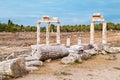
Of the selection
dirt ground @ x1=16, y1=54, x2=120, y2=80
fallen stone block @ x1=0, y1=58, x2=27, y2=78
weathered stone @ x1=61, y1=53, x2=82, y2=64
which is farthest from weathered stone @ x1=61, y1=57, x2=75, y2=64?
fallen stone block @ x1=0, y1=58, x2=27, y2=78

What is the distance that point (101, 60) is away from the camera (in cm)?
2167

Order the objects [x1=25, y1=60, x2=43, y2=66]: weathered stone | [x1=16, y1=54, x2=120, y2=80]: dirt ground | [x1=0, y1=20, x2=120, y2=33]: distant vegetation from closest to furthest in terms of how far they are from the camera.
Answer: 1. [x1=16, y1=54, x2=120, y2=80]: dirt ground
2. [x1=25, y1=60, x2=43, y2=66]: weathered stone
3. [x1=0, y1=20, x2=120, y2=33]: distant vegetation

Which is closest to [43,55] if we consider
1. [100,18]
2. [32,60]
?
[32,60]

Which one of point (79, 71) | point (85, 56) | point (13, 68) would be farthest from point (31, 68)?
point (85, 56)

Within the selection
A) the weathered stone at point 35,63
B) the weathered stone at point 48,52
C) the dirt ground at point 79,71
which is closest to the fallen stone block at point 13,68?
the dirt ground at point 79,71

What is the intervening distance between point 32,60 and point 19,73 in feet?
13.6

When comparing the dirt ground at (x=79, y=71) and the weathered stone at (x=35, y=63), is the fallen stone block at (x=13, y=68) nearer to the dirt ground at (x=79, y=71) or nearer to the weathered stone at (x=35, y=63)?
the dirt ground at (x=79, y=71)

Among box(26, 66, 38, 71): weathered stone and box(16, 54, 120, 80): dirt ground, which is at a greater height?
box(26, 66, 38, 71): weathered stone

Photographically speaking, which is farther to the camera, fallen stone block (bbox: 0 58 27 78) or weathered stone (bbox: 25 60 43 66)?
weathered stone (bbox: 25 60 43 66)

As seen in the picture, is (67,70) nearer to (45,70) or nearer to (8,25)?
(45,70)

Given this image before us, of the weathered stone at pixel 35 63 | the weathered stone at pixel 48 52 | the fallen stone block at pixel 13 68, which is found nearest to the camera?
the fallen stone block at pixel 13 68

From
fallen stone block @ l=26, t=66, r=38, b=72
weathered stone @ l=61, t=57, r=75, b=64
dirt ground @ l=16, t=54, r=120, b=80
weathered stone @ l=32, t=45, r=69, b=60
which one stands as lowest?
dirt ground @ l=16, t=54, r=120, b=80

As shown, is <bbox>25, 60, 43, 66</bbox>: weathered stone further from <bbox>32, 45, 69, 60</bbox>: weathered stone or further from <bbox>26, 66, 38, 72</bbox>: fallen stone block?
<bbox>32, 45, 69, 60</bbox>: weathered stone

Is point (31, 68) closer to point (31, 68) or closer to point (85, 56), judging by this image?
point (31, 68)
